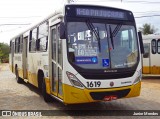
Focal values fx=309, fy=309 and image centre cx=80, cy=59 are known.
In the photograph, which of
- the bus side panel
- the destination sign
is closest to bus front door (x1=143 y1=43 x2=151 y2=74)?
the bus side panel

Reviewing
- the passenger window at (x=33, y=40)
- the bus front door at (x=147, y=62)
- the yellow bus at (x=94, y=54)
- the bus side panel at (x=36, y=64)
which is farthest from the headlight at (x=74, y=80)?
the bus front door at (x=147, y=62)

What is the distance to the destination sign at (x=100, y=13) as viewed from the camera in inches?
347

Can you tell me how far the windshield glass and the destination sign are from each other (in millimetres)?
256

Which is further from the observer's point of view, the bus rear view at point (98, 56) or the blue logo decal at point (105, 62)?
the blue logo decal at point (105, 62)

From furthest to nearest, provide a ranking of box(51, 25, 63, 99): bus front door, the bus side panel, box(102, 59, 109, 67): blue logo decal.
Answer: the bus side panel < box(51, 25, 63, 99): bus front door < box(102, 59, 109, 67): blue logo decal

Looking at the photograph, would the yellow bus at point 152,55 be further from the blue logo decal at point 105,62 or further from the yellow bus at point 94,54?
the blue logo decal at point 105,62

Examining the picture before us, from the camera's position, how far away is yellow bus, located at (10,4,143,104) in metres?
8.39

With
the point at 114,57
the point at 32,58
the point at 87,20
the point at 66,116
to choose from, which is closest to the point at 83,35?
the point at 87,20

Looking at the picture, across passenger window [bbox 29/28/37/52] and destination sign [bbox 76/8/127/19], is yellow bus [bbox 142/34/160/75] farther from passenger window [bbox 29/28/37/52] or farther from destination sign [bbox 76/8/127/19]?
destination sign [bbox 76/8/127/19]

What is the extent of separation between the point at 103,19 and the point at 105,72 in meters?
1.58

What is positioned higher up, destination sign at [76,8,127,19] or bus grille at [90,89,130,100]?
destination sign at [76,8,127,19]

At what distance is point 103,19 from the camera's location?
898cm

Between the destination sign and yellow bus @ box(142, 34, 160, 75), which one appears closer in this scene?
the destination sign

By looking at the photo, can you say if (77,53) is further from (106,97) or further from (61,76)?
(106,97)
